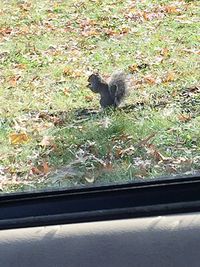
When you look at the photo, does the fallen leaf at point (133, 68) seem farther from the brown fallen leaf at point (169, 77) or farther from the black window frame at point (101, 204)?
the black window frame at point (101, 204)

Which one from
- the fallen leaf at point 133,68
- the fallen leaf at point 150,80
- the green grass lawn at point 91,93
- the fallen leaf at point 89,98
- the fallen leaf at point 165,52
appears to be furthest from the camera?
the fallen leaf at point 165,52

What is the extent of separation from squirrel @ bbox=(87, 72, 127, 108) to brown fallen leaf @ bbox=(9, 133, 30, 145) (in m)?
0.42

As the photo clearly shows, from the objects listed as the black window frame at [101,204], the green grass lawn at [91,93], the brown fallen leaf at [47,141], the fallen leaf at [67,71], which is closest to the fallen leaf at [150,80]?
the green grass lawn at [91,93]

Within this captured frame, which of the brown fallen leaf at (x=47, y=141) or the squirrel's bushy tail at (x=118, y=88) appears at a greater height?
the squirrel's bushy tail at (x=118, y=88)

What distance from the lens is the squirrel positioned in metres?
3.02

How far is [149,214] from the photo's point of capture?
4.47ft

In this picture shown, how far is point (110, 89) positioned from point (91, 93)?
11.4 inches

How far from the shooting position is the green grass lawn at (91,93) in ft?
8.31

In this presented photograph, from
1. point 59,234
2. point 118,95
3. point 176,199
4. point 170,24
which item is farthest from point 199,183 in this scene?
point 170,24

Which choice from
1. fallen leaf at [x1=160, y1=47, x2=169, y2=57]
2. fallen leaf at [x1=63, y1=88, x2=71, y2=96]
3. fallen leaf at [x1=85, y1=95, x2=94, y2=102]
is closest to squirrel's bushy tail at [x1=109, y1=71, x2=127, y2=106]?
fallen leaf at [x1=85, y1=95, x2=94, y2=102]

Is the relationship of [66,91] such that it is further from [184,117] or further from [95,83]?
[184,117]

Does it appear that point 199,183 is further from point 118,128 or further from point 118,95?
point 118,95

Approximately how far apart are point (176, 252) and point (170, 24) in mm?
3133

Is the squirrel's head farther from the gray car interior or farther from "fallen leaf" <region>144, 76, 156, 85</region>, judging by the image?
the gray car interior
